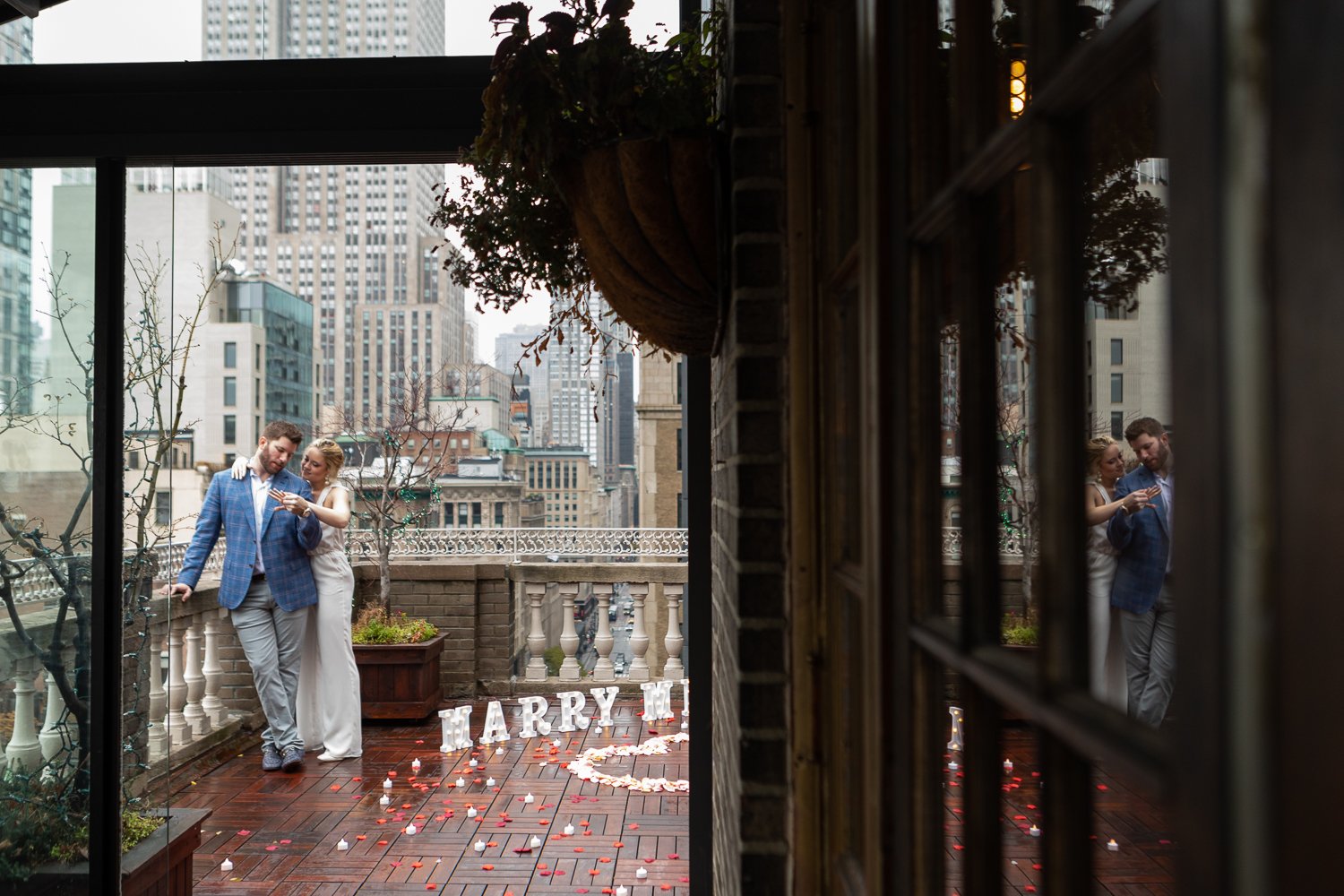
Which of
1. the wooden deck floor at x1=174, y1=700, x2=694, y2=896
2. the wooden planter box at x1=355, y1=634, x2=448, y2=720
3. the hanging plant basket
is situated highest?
the hanging plant basket

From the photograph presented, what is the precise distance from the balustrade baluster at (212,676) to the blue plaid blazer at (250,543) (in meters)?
0.83

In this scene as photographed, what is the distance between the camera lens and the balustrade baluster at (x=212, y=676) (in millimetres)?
4961

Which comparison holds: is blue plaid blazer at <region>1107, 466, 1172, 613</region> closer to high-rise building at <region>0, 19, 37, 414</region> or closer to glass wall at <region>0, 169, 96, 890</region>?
glass wall at <region>0, 169, 96, 890</region>

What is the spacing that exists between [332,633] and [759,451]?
3730mm

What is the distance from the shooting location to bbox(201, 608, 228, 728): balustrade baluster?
4961 millimetres

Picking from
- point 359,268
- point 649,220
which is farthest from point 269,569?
point 359,268

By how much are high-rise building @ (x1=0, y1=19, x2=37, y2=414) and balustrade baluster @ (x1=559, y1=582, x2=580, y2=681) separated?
3762 mm

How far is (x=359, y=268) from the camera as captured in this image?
12.5 m

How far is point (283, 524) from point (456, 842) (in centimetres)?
174

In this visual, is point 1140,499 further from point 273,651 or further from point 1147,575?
point 273,651

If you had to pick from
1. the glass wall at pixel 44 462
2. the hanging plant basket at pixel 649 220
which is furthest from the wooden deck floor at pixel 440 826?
the hanging plant basket at pixel 649 220

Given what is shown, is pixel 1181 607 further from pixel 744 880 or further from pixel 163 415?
pixel 163 415

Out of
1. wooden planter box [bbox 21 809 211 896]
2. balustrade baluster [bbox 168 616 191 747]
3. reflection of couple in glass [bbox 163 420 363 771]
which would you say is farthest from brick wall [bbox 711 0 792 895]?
balustrade baluster [bbox 168 616 191 747]

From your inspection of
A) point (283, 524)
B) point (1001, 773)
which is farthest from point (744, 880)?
point (283, 524)
